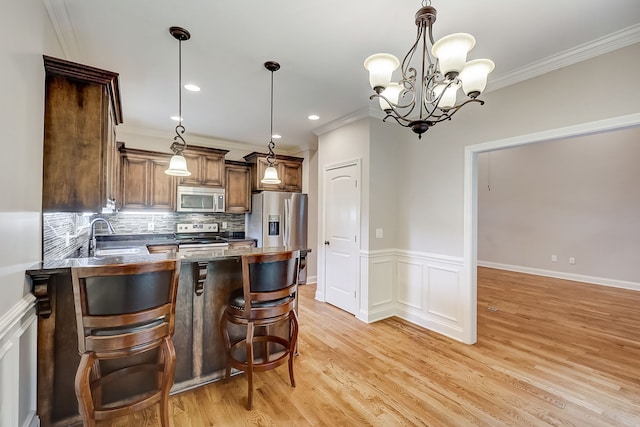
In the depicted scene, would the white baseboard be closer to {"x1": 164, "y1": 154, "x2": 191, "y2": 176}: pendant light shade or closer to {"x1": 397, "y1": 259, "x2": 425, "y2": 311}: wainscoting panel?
{"x1": 397, "y1": 259, "x2": 425, "y2": 311}: wainscoting panel

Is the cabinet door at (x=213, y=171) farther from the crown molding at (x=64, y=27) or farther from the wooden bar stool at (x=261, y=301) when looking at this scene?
the wooden bar stool at (x=261, y=301)

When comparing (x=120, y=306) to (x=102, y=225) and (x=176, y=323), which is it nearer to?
(x=176, y=323)

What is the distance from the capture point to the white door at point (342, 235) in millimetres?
3803

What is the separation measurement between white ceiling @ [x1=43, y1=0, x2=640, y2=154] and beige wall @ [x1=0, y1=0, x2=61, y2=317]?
0.59m

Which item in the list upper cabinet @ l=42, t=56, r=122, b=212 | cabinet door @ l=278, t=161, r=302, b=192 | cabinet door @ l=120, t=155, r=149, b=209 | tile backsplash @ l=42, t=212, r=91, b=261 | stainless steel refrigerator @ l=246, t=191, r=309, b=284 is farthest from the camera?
cabinet door @ l=278, t=161, r=302, b=192

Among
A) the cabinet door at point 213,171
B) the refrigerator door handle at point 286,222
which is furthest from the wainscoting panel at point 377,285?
the cabinet door at point 213,171

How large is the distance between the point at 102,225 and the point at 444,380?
5.01 meters

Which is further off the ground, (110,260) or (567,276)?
(110,260)

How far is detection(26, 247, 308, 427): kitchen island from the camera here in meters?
1.60

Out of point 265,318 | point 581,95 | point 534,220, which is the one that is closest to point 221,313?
point 265,318

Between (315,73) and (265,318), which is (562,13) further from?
(265,318)

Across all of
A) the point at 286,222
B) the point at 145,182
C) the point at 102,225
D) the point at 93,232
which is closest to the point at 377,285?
the point at 286,222

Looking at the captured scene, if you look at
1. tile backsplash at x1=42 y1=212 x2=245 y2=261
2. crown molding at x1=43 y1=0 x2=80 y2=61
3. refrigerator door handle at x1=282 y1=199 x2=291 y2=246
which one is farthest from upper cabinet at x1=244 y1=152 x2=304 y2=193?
crown molding at x1=43 y1=0 x2=80 y2=61

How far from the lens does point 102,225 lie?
4.30m
